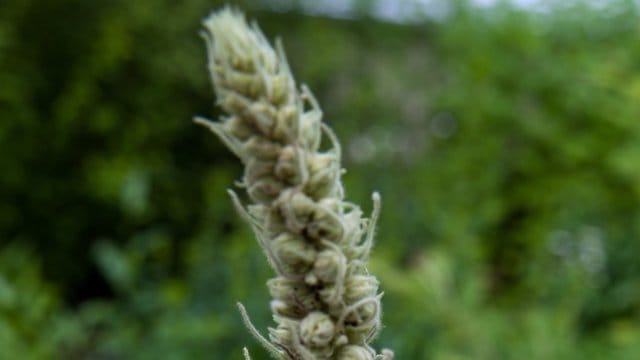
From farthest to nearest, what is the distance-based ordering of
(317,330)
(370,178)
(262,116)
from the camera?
1. (370,178)
2. (317,330)
3. (262,116)

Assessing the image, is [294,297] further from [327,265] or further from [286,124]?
[286,124]

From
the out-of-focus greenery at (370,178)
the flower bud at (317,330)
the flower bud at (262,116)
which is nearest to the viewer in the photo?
the flower bud at (262,116)

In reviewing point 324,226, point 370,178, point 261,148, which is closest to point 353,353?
point 324,226

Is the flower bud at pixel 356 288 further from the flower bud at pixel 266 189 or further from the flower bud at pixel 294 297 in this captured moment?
the flower bud at pixel 266 189

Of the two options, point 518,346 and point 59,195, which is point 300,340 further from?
point 59,195

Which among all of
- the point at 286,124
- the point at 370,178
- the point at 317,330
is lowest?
the point at 317,330

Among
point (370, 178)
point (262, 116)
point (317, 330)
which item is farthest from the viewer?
point (370, 178)

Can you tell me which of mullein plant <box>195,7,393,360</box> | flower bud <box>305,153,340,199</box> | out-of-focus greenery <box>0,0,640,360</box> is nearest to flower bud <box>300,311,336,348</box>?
mullein plant <box>195,7,393,360</box>

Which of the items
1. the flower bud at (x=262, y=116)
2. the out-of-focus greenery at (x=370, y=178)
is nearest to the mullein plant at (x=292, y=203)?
the flower bud at (x=262, y=116)
